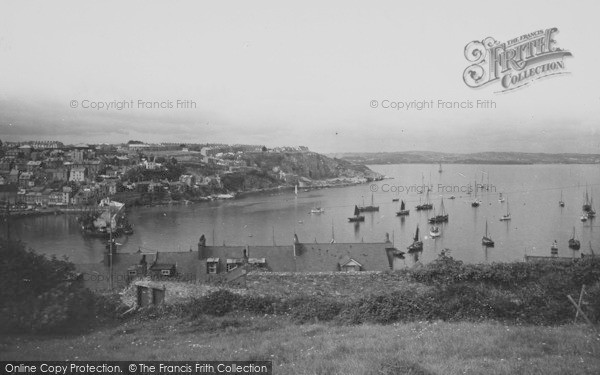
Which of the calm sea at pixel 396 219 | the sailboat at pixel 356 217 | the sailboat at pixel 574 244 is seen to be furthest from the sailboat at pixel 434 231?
the sailboat at pixel 574 244

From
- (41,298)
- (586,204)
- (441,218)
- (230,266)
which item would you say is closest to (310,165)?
(230,266)

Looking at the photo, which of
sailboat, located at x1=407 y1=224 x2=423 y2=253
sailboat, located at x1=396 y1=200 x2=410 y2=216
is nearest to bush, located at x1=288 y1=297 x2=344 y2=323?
sailboat, located at x1=407 y1=224 x2=423 y2=253

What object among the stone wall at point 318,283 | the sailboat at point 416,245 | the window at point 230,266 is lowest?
the sailboat at point 416,245

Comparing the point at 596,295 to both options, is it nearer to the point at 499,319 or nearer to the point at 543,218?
the point at 499,319

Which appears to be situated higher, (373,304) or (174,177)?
(174,177)

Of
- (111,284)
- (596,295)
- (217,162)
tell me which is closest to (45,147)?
(111,284)

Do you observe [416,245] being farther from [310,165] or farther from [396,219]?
[310,165]

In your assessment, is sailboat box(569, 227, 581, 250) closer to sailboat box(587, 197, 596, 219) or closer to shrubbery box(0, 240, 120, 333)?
sailboat box(587, 197, 596, 219)

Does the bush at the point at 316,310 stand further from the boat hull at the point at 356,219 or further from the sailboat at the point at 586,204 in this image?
the boat hull at the point at 356,219
